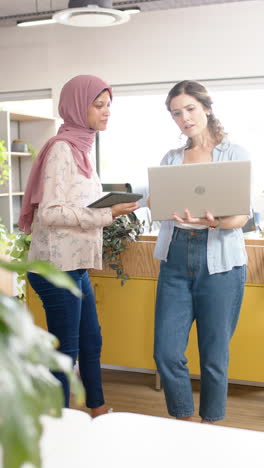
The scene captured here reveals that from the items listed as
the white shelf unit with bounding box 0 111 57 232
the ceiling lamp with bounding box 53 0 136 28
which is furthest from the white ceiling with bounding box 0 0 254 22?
the ceiling lamp with bounding box 53 0 136 28

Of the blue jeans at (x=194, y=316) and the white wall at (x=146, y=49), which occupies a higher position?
the white wall at (x=146, y=49)

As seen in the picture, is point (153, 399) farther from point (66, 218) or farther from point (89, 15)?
point (89, 15)

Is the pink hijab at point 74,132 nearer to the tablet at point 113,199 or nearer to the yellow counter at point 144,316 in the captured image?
the tablet at point 113,199

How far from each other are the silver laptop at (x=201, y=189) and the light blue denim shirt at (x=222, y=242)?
0.26ft

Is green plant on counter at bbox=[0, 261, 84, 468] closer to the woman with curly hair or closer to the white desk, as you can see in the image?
the white desk

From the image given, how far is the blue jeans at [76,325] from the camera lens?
2.05 meters

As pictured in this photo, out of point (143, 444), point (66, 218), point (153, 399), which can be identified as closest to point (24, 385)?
point (143, 444)

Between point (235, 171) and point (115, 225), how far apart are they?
1.01 metres

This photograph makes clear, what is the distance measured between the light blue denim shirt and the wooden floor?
89cm

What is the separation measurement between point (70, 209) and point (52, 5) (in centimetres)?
453

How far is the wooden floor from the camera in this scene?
2.62 meters

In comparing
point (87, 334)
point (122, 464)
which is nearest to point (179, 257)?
point (87, 334)

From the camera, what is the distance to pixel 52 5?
589 cm

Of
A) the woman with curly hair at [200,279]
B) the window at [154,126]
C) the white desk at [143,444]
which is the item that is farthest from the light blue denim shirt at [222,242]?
the window at [154,126]
